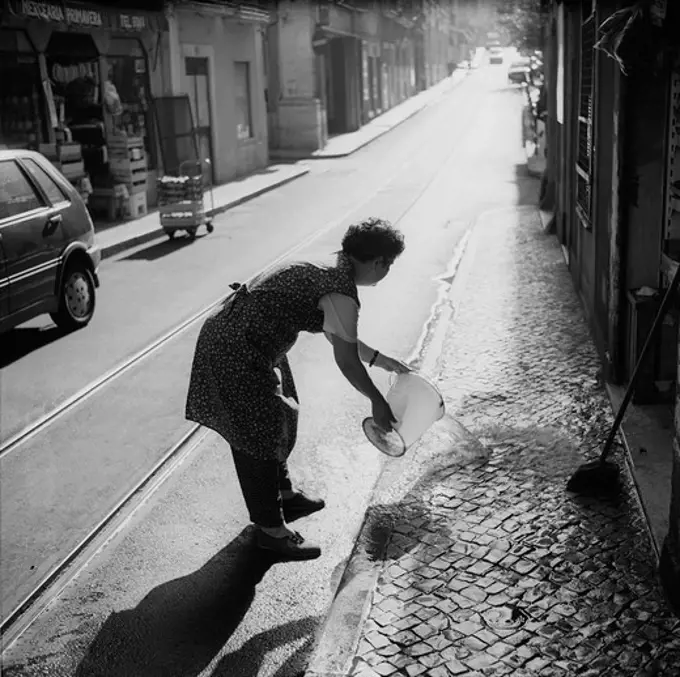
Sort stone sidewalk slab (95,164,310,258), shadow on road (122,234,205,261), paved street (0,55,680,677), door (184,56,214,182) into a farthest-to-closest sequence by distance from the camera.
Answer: door (184,56,214,182) < stone sidewalk slab (95,164,310,258) < shadow on road (122,234,205,261) < paved street (0,55,680,677)

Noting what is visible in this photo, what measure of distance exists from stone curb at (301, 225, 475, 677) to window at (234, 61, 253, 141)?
2318cm

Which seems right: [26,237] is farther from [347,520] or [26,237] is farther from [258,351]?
[258,351]

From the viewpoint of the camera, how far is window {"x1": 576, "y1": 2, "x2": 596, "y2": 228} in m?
8.63

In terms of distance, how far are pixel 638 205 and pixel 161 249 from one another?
10306 millimetres

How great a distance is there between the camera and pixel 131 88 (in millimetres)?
20688

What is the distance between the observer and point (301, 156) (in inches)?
1277

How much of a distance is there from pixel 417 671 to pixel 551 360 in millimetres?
4735

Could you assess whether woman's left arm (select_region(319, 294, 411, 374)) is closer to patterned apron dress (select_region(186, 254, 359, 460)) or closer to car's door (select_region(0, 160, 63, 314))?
patterned apron dress (select_region(186, 254, 359, 460))

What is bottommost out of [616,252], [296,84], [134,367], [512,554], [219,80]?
[134,367]

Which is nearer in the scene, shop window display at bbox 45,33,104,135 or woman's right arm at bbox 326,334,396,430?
woman's right arm at bbox 326,334,396,430

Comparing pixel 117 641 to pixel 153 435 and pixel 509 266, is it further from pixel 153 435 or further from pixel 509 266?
pixel 509 266

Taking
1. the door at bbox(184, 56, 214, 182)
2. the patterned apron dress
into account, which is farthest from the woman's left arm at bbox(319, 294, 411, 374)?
the door at bbox(184, 56, 214, 182)

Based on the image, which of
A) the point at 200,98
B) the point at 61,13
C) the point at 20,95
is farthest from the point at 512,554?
the point at 200,98

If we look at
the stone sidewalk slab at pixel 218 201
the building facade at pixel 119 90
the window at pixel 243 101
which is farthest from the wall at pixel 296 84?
the building facade at pixel 119 90
